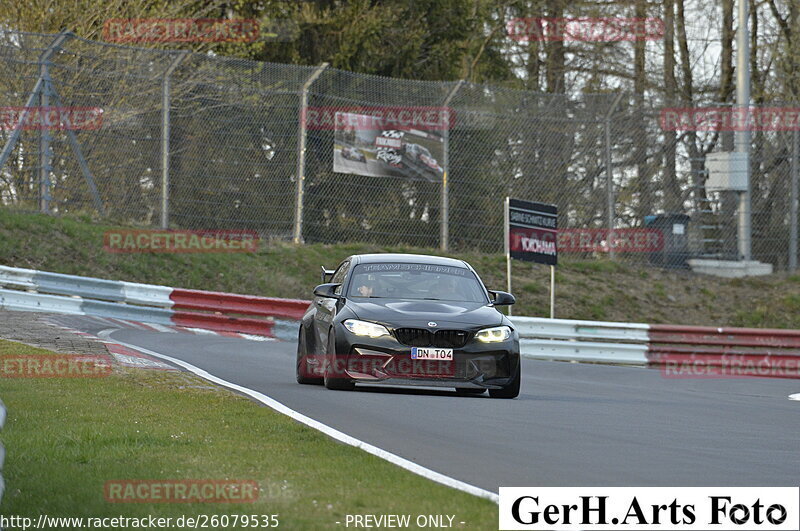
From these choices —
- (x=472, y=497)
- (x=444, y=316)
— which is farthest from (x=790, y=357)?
(x=472, y=497)

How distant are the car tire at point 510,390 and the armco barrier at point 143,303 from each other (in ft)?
28.1

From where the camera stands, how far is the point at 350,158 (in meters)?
25.0

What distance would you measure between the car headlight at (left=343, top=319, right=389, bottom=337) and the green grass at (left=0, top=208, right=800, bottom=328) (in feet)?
36.4

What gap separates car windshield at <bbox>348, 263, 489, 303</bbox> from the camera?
13617 millimetres

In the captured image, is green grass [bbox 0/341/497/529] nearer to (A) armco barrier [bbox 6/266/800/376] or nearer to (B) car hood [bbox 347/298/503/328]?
(B) car hood [bbox 347/298/503/328]

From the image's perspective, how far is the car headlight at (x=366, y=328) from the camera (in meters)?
12.5

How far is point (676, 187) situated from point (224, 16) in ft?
39.8

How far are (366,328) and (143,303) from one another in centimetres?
965

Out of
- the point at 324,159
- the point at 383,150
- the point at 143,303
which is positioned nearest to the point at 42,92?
the point at 143,303

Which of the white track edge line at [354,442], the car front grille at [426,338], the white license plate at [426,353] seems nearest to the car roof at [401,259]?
the car front grille at [426,338]

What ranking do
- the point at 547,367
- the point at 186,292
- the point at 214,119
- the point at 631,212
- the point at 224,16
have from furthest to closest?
the point at 224,16, the point at 631,212, the point at 214,119, the point at 186,292, the point at 547,367

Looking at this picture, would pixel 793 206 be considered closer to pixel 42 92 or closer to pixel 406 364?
pixel 42 92

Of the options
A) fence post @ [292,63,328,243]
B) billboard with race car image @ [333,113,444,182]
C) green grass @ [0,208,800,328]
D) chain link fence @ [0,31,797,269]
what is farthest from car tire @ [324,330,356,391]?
billboard with race car image @ [333,113,444,182]

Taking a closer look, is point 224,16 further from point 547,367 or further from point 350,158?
point 547,367
